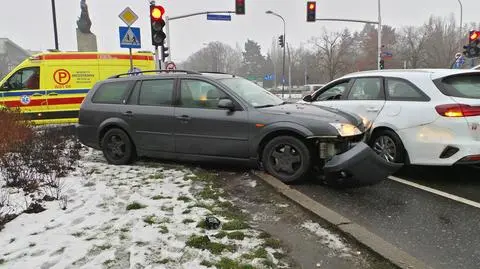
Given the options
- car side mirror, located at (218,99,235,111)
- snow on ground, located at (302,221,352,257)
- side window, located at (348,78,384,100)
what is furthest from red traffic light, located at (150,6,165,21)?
snow on ground, located at (302,221,352,257)

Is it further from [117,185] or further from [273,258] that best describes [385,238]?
[117,185]

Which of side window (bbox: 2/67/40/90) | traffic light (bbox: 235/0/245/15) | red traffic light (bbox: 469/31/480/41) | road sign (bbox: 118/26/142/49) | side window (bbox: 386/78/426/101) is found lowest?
side window (bbox: 386/78/426/101)

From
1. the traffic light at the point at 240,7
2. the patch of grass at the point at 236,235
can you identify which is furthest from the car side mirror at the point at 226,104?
the traffic light at the point at 240,7

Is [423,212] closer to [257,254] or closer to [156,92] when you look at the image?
[257,254]

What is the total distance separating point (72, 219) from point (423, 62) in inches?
2706

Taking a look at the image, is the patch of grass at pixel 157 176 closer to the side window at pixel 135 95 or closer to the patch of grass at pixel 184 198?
the patch of grass at pixel 184 198

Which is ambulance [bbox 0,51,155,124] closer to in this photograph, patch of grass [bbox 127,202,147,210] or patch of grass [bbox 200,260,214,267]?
patch of grass [bbox 127,202,147,210]

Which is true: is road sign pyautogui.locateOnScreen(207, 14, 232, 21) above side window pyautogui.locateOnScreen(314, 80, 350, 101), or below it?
above

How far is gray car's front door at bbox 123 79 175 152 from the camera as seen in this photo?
7133 millimetres

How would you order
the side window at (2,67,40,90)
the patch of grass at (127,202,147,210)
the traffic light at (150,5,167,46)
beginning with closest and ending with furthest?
the patch of grass at (127,202,147,210) < the traffic light at (150,5,167,46) < the side window at (2,67,40,90)

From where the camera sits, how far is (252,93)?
→ 7.05 m

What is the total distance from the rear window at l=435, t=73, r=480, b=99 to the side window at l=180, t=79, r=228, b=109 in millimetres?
3186

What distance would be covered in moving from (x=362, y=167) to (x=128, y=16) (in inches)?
314

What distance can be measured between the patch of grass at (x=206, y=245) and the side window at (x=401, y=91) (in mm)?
3962
